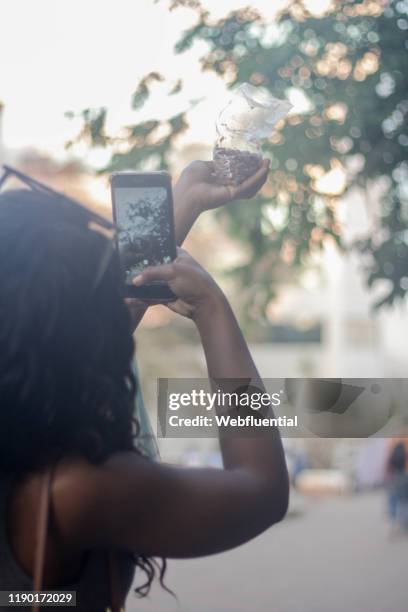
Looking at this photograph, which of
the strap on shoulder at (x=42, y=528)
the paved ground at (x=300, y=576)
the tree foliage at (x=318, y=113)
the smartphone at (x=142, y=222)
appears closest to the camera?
the strap on shoulder at (x=42, y=528)

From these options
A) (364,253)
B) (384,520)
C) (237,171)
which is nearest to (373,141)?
(364,253)

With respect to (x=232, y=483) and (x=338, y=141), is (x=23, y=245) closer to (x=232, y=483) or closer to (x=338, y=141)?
(x=232, y=483)

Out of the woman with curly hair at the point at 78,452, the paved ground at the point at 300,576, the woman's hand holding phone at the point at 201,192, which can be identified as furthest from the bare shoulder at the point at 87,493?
the paved ground at the point at 300,576

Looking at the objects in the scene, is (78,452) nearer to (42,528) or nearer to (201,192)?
(42,528)

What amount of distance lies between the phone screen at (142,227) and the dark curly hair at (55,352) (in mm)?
276

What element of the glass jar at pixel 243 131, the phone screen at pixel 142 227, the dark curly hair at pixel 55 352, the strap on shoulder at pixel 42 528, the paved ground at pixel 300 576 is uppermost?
the glass jar at pixel 243 131

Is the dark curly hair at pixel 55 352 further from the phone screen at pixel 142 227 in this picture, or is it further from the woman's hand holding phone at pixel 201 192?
the woman's hand holding phone at pixel 201 192

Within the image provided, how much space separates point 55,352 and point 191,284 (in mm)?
247

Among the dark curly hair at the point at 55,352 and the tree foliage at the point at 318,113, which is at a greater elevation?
the tree foliage at the point at 318,113

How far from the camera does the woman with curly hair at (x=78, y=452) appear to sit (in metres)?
1.27

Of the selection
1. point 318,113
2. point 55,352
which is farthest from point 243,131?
point 318,113

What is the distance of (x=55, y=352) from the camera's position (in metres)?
1.29

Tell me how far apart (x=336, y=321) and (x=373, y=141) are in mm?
36595

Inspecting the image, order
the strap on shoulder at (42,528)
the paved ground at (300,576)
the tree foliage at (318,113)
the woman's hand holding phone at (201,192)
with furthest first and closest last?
the paved ground at (300,576) < the tree foliage at (318,113) < the woman's hand holding phone at (201,192) < the strap on shoulder at (42,528)
